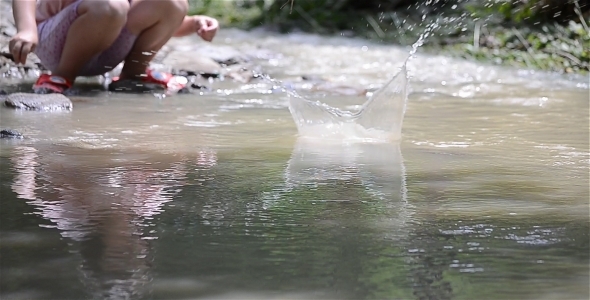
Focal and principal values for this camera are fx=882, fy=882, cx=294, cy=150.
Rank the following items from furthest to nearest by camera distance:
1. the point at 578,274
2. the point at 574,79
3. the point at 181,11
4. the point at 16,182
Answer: the point at 574,79 < the point at 181,11 < the point at 16,182 < the point at 578,274

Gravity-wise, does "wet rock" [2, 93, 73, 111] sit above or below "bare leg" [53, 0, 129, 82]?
below

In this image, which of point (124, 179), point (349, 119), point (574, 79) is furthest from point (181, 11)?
point (574, 79)

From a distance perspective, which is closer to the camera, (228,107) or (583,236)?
(583,236)

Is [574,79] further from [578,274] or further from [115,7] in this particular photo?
[578,274]

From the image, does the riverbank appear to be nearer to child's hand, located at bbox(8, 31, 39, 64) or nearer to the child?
the child

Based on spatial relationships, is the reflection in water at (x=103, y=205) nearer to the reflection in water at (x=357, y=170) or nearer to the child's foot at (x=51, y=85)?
the reflection in water at (x=357, y=170)

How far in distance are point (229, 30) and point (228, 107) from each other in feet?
20.1

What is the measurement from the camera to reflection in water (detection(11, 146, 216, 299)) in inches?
61.4

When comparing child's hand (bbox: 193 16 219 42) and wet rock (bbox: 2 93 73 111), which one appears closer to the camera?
wet rock (bbox: 2 93 73 111)

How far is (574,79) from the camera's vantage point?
5520mm

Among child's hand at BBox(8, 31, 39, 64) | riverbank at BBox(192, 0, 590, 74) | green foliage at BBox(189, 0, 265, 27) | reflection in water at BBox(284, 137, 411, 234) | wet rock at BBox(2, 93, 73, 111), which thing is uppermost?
green foliage at BBox(189, 0, 265, 27)

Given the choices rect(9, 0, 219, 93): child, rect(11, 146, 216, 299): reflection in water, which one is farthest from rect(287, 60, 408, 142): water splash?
rect(9, 0, 219, 93): child

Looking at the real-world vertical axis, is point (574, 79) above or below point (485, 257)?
above

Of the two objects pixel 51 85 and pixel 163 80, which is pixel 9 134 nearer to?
pixel 51 85
